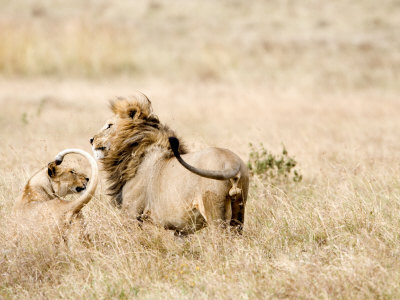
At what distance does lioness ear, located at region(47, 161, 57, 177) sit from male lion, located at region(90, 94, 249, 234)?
40 centimetres

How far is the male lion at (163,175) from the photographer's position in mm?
4875

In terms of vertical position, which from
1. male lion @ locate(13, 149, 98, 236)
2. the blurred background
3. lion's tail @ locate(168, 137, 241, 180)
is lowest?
male lion @ locate(13, 149, 98, 236)

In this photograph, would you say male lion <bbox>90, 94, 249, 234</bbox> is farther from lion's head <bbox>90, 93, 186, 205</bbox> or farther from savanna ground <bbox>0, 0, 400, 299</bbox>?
savanna ground <bbox>0, 0, 400, 299</bbox>

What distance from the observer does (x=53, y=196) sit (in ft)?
18.9

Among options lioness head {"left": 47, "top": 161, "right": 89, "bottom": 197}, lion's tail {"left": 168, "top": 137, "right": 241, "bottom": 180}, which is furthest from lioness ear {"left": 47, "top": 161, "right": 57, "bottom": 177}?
lion's tail {"left": 168, "top": 137, "right": 241, "bottom": 180}

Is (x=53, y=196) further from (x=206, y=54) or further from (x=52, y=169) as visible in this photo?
(x=206, y=54)

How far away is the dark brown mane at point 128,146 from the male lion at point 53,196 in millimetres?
418

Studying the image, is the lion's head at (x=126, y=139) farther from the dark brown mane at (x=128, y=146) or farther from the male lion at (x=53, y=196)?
the male lion at (x=53, y=196)

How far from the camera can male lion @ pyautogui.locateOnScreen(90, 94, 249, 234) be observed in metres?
4.88

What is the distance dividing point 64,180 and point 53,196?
221 millimetres

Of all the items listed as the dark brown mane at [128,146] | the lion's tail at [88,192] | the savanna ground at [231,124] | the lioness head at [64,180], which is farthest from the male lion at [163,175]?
the lion's tail at [88,192]

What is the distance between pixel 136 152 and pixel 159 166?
11.3 inches

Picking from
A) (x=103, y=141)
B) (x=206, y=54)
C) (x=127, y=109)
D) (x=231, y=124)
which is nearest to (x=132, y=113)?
(x=127, y=109)

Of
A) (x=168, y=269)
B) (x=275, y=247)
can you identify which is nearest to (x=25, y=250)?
(x=168, y=269)
